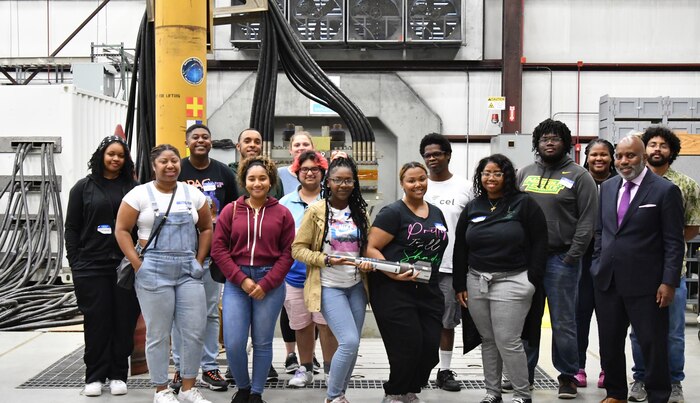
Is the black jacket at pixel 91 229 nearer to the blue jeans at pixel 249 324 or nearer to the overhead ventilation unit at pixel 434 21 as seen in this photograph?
the blue jeans at pixel 249 324

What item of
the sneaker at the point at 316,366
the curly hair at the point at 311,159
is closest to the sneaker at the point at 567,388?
the sneaker at the point at 316,366

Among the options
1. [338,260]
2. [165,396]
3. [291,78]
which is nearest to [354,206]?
[338,260]

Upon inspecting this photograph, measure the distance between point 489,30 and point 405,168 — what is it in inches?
505

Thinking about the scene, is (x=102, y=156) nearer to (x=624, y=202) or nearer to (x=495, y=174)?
(x=495, y=174)

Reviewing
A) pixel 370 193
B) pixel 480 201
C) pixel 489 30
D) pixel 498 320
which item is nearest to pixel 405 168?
pixel 480 201

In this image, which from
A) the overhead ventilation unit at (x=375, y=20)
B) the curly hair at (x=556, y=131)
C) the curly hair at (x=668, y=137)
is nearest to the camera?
the curly hair at (x=556, y=131)

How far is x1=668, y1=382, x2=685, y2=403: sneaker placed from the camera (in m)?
5.02

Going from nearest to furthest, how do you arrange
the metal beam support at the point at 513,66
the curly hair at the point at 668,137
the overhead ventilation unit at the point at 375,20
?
the curly hair at the point at 668,137 < the overhead ventilation unit at the point at 375,20 < the metal beam support at the point at 513,66

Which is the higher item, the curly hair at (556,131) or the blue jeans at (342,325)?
the curly hair at (556,131)

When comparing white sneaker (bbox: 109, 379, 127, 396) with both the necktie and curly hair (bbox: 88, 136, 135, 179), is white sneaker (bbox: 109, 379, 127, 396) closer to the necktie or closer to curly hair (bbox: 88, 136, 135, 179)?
curly hair (bbox: 88, 136, 135, 179)

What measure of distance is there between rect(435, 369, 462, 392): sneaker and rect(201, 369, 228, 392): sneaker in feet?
4.88

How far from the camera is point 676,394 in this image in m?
→ 5.05

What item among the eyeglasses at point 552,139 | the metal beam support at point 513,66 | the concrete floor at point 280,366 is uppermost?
the metal beam support at point 513,66

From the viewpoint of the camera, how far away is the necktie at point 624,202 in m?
4.64
